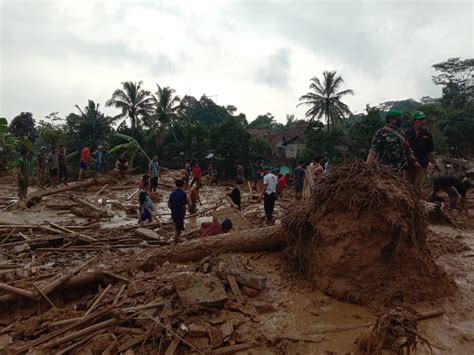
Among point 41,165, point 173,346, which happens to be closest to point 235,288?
point 173,346


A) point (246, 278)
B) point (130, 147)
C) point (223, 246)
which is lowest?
point (246, 278)

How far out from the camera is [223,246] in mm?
6156

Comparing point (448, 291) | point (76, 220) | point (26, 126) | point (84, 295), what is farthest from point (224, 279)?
point (26, 126)

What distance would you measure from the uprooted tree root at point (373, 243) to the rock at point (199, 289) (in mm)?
1366

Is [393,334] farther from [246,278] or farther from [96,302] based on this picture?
[96,302]

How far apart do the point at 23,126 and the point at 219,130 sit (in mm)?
23384

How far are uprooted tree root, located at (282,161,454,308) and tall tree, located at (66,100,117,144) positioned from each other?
35.1m

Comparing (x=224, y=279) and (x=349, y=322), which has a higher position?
(x=224, y=279)

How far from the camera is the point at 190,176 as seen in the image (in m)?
23.3

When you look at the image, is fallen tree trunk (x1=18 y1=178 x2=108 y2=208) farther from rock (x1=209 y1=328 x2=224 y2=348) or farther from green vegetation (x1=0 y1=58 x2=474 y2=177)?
rock (x1=209 y1=328 x2=224 y2=348)

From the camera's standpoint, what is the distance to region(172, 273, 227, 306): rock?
14.9 feet

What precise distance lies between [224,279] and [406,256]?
93.4 inches

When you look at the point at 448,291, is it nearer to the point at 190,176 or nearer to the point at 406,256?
the point at 406,256

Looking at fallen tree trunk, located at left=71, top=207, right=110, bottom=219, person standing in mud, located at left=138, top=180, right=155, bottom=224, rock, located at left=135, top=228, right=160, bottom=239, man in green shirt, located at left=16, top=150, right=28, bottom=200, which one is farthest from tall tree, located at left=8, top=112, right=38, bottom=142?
rock, located at left=135, top=228, right=160, bottom=239
